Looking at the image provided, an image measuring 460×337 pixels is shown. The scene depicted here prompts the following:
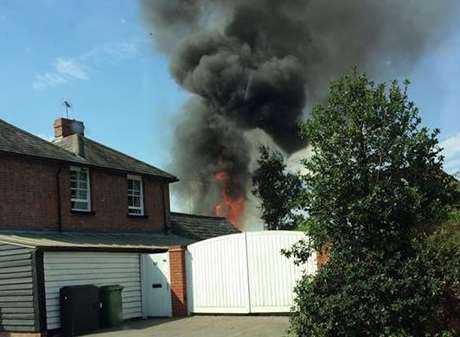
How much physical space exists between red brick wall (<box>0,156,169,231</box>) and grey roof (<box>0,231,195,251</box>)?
0.41 meters

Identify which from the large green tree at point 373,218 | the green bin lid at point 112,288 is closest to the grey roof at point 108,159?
the green bin lid at point 112,288

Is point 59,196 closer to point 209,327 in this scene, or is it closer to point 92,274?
point 92,274

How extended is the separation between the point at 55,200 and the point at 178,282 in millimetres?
5095

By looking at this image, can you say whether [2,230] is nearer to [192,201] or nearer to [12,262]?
[12,262]

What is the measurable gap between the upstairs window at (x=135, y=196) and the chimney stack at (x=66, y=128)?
8.68 feet

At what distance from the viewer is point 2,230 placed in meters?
15.9

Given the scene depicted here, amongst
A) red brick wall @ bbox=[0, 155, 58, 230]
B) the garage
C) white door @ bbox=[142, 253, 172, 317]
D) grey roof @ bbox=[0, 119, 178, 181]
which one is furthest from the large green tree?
grey roof @ bbox=[0, 119, 178, 181]

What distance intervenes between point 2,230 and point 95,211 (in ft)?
12.6

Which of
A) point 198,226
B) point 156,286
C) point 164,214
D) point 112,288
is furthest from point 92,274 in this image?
point 198,226

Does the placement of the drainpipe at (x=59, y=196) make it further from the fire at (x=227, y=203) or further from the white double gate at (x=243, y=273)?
the fire at (x=227, y=203)

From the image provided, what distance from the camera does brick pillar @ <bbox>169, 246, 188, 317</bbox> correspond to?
15289 mm

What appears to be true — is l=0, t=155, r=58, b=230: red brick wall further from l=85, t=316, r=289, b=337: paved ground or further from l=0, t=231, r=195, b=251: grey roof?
l=85, t=316, r=289, b=337: paved ground

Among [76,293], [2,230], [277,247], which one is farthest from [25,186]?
[277,247]

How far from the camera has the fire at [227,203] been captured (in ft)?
95.2
